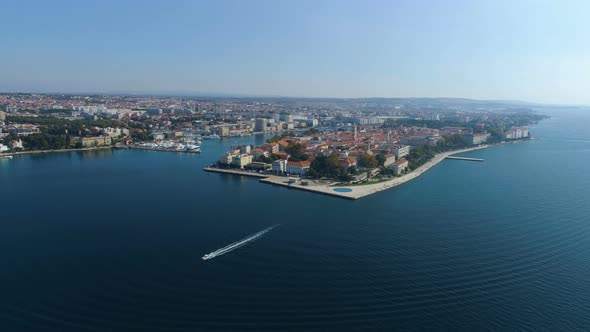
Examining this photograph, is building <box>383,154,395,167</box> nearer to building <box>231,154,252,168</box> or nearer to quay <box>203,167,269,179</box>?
quay <box>203,167,269,179</box>

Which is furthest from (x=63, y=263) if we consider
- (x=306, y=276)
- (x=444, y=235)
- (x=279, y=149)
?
(x=279, y=149)

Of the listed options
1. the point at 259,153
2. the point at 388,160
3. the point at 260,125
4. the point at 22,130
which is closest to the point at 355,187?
the point at 388,160

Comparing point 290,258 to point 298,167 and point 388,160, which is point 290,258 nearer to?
point 298,167

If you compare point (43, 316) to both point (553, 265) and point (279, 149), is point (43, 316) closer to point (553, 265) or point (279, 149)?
point (553, 265)

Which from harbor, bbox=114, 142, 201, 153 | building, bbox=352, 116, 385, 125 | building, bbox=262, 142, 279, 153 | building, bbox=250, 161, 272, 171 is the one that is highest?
building, bbox=352, 116, 385, 125

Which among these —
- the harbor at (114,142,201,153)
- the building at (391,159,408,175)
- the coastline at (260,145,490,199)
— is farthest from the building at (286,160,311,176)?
the harbor at (114,142,201,153)

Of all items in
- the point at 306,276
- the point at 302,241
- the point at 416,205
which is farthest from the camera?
the point at 416,205
